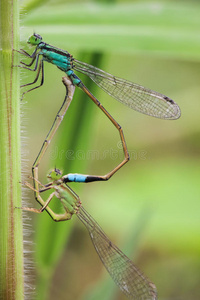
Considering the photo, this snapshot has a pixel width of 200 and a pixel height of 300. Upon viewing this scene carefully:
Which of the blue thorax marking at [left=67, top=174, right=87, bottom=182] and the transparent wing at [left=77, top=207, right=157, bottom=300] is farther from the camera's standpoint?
the transparent wing at [left=77, top=207, right=157, bottom=300]

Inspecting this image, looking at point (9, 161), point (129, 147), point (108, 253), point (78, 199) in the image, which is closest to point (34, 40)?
point (78, 199)

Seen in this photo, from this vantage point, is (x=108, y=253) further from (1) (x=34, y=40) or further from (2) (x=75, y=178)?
(1) (x=34, y=40)

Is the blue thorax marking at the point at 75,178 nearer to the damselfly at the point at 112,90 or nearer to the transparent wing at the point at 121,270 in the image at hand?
the damselfly at the point at 112,90

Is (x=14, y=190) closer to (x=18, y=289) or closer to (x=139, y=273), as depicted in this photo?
(x=18, y=289)

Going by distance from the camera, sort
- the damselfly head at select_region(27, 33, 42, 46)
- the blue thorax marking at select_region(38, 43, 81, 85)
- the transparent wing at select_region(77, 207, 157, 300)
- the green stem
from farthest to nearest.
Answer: the transparent wing at select_region(77, 207, 157, 300)
the blue thorax marking at select_region(38, 43, 81, 85)
the damselfly head at select_region(27, 33, 42, 46)
the green stem

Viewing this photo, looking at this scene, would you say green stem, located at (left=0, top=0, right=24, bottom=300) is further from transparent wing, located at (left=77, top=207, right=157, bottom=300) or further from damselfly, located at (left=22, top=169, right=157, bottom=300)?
transparent wing, located at (left=77, top=207, right=157, bottom=300)

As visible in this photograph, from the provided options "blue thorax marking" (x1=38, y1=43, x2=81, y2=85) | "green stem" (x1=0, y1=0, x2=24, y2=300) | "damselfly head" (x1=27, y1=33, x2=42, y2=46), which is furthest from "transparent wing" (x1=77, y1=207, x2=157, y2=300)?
"green stem" (x1=0, y1=0, x2=24, y2=300)
